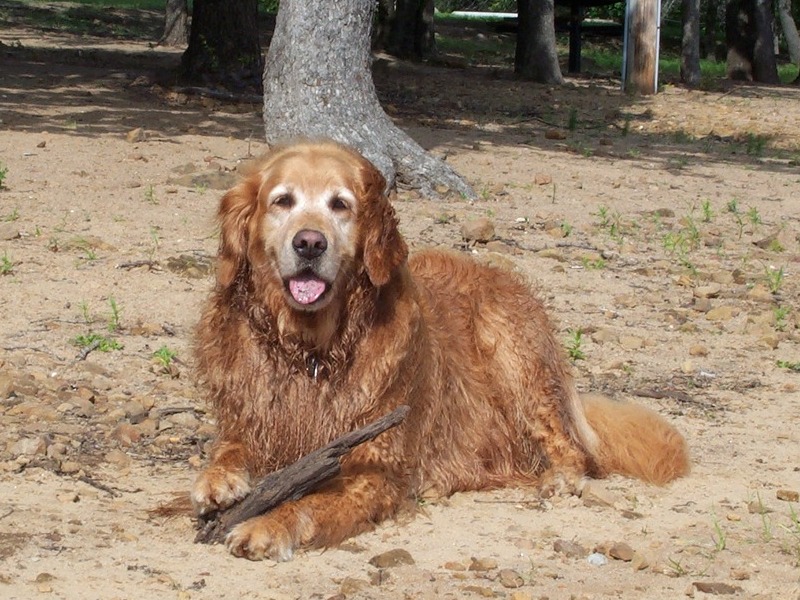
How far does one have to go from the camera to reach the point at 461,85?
69.9ft

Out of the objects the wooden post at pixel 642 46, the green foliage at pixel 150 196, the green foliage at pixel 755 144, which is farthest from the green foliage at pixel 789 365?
the wooden post at pixel 642 46

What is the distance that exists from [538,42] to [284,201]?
58.4 feet

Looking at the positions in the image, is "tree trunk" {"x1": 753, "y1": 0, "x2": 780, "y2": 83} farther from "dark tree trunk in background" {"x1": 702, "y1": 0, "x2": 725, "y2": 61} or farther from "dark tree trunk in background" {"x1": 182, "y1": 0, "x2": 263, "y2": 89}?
"dark tree trunk in background" {"x1": 182, "y1": 0, "x2": 263, "y2": 89}

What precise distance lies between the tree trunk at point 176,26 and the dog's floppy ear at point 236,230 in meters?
21.3

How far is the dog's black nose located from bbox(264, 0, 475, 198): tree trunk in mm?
6145

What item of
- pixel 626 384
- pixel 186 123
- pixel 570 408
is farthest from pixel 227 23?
pixel 570 408

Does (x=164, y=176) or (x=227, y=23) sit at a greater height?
(x=227, y=23)

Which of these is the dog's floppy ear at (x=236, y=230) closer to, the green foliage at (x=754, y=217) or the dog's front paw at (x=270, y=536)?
the dog's front paw at (x=270, y=536)

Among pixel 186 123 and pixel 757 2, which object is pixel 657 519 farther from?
pixel 757 2

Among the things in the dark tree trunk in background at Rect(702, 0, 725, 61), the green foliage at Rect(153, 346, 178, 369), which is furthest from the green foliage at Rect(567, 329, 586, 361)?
the dark tree trunk in background at Rect(702, 0, 725, 61)

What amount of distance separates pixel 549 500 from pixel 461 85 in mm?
16010

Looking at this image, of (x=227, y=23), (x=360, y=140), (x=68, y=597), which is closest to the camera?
(x=68, y=597)

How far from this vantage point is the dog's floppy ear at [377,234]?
17.2ft

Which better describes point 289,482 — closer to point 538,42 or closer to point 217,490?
point 217,490
